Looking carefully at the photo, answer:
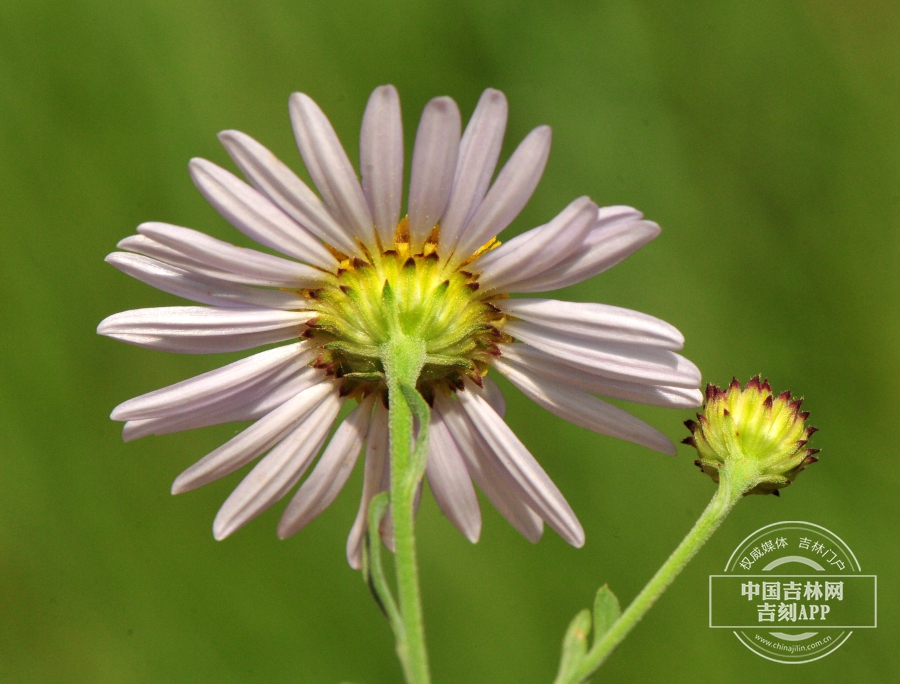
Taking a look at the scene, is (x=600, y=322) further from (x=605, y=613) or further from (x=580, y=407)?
(x=605, y=613)

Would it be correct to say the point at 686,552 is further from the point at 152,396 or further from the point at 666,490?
the point at 666,490

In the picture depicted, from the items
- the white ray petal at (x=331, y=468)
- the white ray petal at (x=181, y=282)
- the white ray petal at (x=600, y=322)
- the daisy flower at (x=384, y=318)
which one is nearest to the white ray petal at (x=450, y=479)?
the daisy flower at (x=384, y=318)

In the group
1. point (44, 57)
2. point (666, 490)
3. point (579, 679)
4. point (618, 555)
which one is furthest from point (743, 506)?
point (44, 57)

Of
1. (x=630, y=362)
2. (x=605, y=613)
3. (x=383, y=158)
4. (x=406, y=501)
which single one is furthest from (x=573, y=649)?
(x=383, y=158)

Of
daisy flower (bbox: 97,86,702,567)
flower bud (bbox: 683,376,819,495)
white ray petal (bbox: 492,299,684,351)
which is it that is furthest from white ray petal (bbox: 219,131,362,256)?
flower bud (bbox: 683,376,819,495)

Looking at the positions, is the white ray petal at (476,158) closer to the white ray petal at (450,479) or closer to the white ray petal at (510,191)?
the white ray petal at (510,191)
